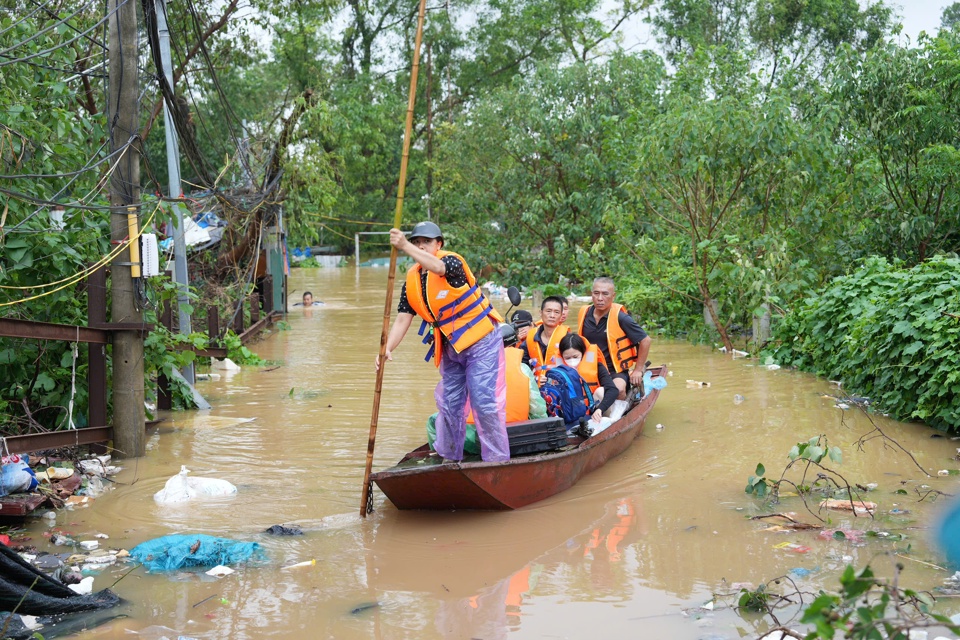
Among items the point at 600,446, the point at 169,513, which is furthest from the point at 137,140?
the point at 600,446

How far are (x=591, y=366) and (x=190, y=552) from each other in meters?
3.83

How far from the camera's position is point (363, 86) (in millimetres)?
39156

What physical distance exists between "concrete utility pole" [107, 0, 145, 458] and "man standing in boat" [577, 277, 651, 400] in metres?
4.02

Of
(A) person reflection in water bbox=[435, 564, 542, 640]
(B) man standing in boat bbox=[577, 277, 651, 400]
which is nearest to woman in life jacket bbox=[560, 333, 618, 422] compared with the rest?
(B) man standing in boat bbox=[577, 277, 651, 400]

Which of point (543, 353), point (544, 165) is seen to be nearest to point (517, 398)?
point (543, 353)

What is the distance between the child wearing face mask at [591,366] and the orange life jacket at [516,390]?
1079mm

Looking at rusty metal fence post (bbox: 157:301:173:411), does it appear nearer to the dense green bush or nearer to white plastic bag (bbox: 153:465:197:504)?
white plastic bag (bbox: 153:465:197:504)

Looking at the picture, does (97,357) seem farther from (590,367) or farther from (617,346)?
(617,346)

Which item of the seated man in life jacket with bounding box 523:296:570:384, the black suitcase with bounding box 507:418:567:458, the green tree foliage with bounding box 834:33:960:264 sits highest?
the green tree foliage with bounding box 834:33:960:264

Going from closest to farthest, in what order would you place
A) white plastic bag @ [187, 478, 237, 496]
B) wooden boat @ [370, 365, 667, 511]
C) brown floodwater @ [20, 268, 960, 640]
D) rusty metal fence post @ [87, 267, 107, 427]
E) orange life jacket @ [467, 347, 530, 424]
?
brown floodwater @ [20, 268, 960, 640]
wooden boat @ [370, 365, 667, 511]
orange life jacket @ [467, 347, 530, 424]
white plastic bag @ [187, 478, 237, 496]
rusty metal fence post @ [87, 267, 107, 427]

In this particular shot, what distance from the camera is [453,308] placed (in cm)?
624

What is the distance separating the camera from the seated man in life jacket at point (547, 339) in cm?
809

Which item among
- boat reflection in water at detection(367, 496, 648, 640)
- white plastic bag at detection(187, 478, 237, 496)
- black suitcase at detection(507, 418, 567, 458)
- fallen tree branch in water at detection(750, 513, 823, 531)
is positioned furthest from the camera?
white plastic bag at detection(187, 478, 237, 496)

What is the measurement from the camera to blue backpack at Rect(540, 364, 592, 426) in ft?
24.7
